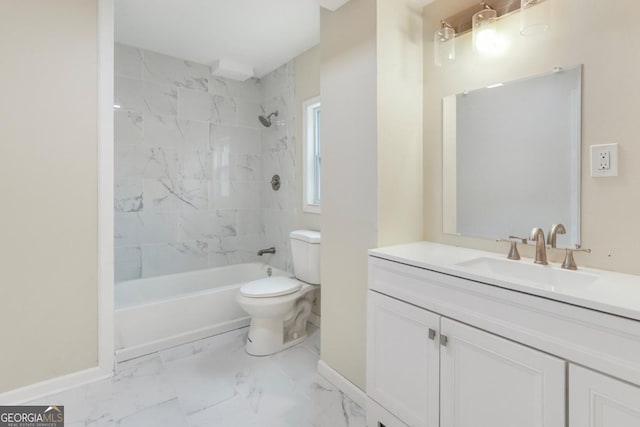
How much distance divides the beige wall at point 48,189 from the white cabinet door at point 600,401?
7.82 ft

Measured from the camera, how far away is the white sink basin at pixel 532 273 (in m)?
1.14

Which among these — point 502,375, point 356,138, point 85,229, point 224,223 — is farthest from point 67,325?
point 502,375

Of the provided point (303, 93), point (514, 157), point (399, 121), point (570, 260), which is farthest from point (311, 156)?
point (570, 260)

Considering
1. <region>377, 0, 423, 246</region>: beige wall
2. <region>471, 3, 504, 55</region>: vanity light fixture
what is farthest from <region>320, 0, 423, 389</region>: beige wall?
<region>471, 3, 504, 55</region>: vanity light fixture

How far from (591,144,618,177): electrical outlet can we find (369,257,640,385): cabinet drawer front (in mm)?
653

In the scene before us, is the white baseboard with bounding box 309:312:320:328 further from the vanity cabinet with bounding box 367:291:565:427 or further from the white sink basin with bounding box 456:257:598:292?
the white sink basin with bounding box 456:257:598:292

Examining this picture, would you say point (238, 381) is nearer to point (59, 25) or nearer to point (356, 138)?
point (356, 138)

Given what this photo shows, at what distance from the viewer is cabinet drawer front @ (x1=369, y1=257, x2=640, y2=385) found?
0.81 metres

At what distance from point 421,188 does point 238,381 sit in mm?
1656

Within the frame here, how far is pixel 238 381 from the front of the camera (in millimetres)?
1911

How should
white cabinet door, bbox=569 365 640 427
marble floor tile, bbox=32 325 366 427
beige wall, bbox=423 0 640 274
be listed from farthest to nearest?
marble floor tile, bbox=32 325 366 427 < beige wall, bbox=423 0 640 274 < white cabinet door, bbox=569 365 640 427

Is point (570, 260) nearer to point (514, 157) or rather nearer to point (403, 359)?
point (514, 157)

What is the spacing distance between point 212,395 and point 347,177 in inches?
59.1

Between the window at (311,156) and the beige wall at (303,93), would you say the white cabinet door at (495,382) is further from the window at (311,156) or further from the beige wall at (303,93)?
the window at (311,156)
